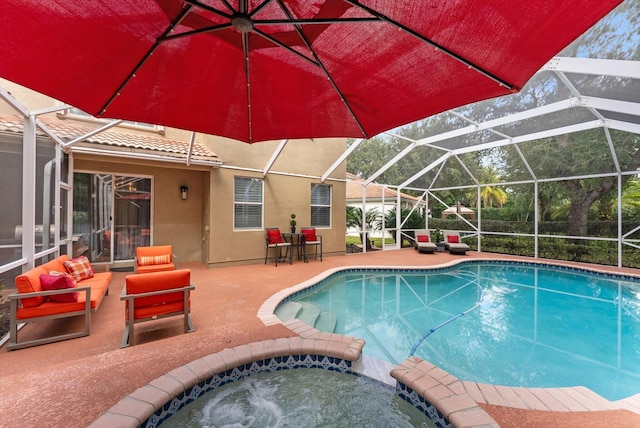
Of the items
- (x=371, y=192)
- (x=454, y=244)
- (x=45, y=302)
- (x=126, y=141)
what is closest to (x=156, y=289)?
(x=45, y=302)

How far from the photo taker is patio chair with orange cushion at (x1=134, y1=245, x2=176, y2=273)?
5.72m

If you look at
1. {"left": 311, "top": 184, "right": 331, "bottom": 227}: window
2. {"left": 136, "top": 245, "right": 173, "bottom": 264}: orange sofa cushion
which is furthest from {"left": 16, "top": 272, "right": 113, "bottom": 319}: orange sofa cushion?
{"left": 311, "top": 184, "right": 331, "bottom": 227}: window

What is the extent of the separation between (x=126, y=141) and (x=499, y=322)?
29.9 ft

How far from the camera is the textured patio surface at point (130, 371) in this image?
7.04 ft

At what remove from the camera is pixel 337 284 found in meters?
7.24

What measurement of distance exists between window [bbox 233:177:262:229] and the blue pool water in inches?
127

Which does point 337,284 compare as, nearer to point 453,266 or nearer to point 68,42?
point 453,266

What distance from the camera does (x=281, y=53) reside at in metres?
2.22

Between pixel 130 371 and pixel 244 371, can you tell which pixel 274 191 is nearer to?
pixel 244 371

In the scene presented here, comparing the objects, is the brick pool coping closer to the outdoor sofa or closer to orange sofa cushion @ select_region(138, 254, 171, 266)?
the outdoor sofa

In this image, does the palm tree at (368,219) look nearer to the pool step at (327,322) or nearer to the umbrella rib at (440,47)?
the pool step at (327,322)

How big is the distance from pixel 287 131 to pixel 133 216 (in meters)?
6.87

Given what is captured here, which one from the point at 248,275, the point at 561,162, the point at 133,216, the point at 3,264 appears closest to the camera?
the point at 3,264

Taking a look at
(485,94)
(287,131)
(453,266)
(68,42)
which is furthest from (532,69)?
(453,266)
